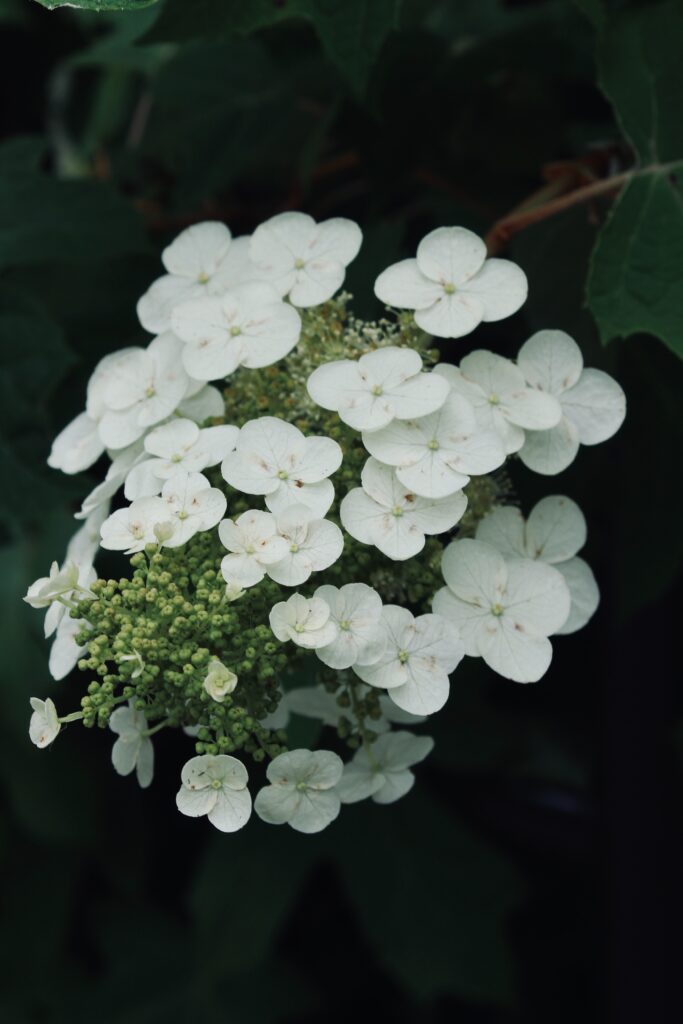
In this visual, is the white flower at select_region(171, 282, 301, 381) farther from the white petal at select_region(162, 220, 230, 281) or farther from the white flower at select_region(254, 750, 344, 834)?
the white flower at select_region(254, 750, 344, 834)

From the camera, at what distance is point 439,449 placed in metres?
0.84

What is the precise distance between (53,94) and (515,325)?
1325mm

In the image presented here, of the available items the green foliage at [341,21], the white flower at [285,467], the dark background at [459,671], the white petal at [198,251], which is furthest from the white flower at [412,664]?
the green foliage at [341,21]

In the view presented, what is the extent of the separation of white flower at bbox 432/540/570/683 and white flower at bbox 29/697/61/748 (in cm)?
29

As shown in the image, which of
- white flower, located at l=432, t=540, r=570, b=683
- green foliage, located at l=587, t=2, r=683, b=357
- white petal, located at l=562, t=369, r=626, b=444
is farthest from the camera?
green foliage, located at l=587, t=2, r=683, b=357

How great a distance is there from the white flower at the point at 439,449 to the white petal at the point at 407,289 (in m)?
0.10

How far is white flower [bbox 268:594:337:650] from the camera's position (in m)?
0.75

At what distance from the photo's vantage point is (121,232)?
142 cm

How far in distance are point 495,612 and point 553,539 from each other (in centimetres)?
11

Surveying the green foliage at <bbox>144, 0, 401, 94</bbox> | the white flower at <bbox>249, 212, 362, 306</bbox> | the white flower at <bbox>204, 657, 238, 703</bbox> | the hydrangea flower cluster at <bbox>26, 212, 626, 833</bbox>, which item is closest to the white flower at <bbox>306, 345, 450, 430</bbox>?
the hydrangea flower cluster at <bbox>26, 212, 626, 833</bbox>

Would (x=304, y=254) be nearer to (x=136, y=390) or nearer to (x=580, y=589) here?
(x=136, y=390)

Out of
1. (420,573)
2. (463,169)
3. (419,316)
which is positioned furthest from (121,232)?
(420,573)

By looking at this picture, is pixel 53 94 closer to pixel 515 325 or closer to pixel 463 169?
pixel 463 169

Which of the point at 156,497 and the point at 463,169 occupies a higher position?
the point at 156,497
